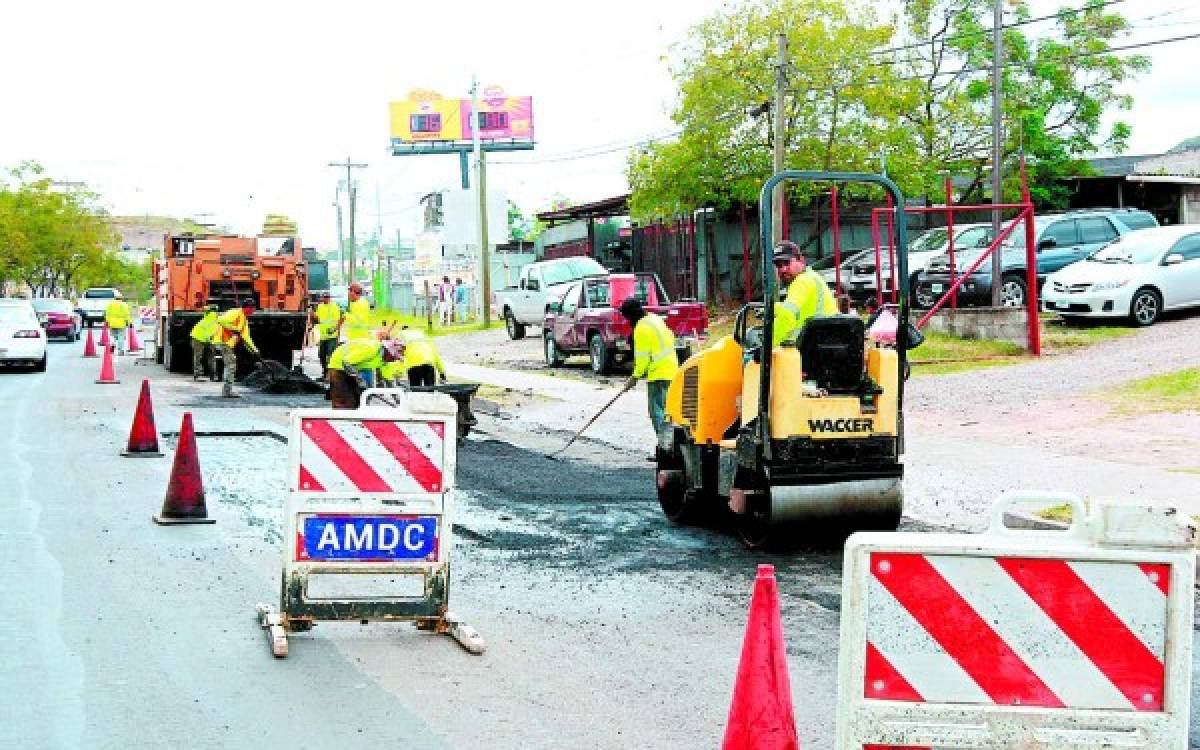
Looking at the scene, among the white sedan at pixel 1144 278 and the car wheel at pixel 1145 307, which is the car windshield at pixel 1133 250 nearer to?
the white sedan at pixel 1144 278

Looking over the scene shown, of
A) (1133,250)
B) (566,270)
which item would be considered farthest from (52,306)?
(1133,250)

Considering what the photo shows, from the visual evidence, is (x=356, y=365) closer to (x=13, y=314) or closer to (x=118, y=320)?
(x=13, y=314)

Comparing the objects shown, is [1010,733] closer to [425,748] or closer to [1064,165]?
[425,748]

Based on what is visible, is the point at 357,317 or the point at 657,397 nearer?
the point at 657,397

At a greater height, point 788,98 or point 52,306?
point 788,98

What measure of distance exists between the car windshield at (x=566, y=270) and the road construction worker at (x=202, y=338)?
9.50m

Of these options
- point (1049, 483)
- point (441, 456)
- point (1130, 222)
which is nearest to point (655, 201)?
point (1130, 222)

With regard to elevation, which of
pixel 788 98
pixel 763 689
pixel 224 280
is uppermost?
pixel 788 98

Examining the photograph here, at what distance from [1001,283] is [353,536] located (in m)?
19.1

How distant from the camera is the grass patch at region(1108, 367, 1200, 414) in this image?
16391 millimetres

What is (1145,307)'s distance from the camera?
23.5m

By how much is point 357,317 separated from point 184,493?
28.9 feet

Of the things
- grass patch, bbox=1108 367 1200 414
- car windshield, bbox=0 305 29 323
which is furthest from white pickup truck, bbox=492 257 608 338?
grass patch, bbox=1108 367 1200 414

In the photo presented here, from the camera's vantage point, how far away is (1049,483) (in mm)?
12508
